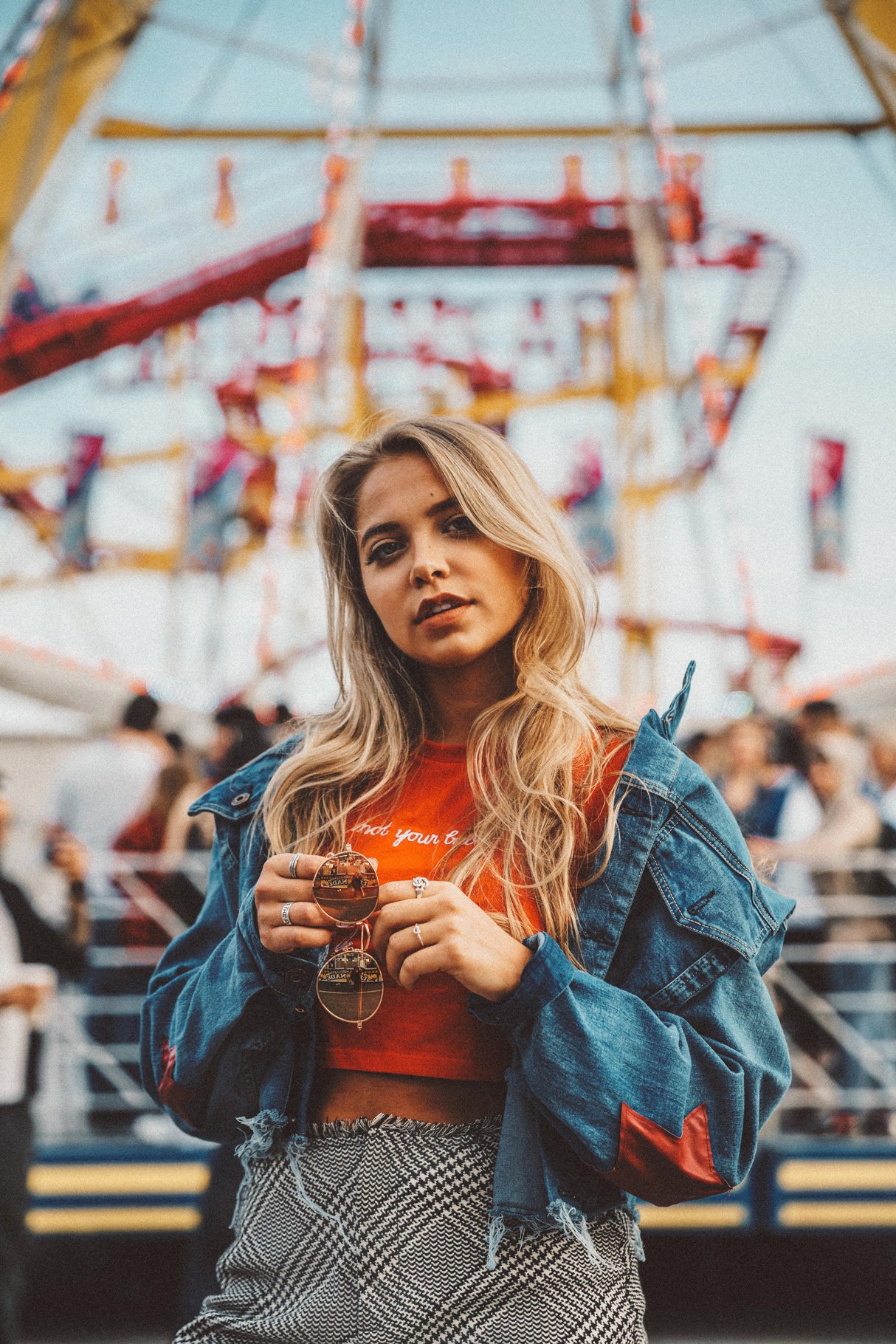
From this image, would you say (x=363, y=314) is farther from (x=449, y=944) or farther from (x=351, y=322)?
(x=449, y=944)

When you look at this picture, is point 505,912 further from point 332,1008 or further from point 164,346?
point 164,346

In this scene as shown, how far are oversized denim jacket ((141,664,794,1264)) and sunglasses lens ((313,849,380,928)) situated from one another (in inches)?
5.1

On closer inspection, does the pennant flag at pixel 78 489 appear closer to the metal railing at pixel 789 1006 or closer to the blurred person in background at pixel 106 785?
the blurred person in background at pixel 106 785

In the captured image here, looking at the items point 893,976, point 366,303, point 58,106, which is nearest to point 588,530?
point 366,303

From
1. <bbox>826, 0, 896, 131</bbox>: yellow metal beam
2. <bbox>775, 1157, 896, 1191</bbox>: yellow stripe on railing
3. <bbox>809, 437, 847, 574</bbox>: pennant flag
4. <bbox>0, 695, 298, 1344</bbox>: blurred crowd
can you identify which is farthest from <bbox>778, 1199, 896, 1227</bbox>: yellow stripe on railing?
<bbox>809, 437, 847, 574</bbox>: pennant flag

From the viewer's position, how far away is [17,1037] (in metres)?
3.07

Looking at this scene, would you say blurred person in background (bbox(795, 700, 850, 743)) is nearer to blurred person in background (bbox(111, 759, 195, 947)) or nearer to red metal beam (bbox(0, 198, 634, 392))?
blurred person in background (bbox(111, 759, 195, 947))

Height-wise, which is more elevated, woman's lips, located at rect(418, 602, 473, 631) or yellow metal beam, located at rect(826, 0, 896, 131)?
yellow metal beam, located at rect(826, 0, 896, 131)

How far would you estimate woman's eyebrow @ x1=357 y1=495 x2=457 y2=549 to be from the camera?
140cm

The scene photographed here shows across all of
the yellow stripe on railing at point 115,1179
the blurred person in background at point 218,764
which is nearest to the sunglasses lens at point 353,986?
the blurred person in background at point 218,764

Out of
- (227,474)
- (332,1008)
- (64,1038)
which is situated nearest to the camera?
(332,1008)

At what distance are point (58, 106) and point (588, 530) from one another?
8154 mm

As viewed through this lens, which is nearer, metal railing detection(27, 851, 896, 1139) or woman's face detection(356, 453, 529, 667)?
woman's face detection(356, 453, 529, 667)

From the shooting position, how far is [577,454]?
52.1ft
